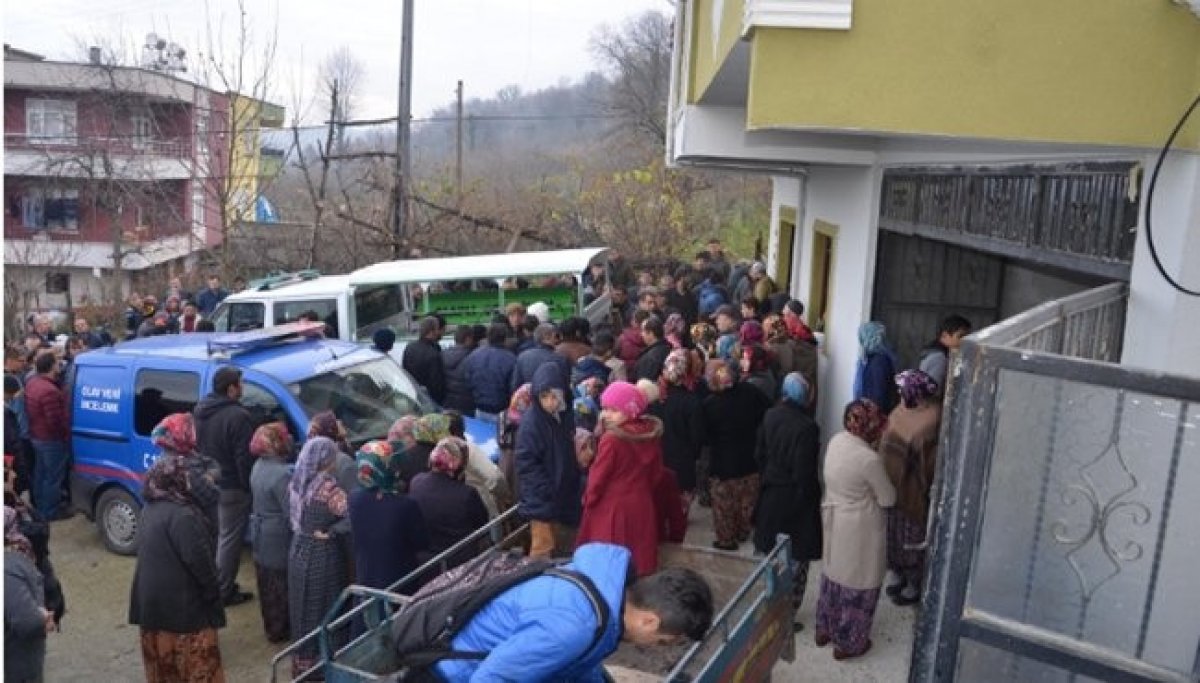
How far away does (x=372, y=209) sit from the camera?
2245 cm

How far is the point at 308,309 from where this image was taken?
11.4 m

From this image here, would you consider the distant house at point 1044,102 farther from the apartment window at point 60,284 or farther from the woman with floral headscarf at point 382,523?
the apartment window at point 60,284

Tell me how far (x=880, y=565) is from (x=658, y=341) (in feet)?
11.2

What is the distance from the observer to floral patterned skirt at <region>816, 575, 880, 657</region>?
5.79m

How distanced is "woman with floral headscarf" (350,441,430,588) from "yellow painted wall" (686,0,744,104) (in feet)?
10.0

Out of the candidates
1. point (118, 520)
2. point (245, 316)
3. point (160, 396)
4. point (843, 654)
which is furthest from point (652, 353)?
point (245, 316)

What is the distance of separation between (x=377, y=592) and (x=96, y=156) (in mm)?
34049

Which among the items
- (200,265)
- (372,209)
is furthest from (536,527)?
(200,265)

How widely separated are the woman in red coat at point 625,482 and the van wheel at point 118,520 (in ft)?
14.9

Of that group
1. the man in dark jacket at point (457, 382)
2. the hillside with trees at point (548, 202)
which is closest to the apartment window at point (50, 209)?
the hillside with trees at point (548, 202)

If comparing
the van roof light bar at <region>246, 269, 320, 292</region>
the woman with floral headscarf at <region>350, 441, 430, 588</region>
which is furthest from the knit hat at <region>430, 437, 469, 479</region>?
the van roof light bar at <region>246, 269, 320, 292</region>

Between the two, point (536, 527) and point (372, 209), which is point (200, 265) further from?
point (536, 527)

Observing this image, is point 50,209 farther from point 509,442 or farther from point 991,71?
point 991,71

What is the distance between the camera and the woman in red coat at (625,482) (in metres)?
5.57
